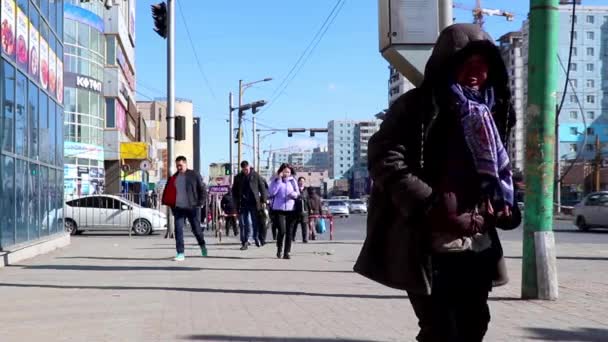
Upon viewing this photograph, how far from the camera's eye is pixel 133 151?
51.9 metres

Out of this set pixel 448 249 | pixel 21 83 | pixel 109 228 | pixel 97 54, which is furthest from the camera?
pixel 97 54

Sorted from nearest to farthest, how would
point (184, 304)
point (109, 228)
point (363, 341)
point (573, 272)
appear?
point (363, 341) < point (184, 304) < point (573, 272) < point (109, 228)

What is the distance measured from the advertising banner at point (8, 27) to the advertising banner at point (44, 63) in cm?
240

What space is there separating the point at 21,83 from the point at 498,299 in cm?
871

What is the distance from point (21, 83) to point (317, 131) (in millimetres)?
36653

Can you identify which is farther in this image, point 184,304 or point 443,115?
point 184,304

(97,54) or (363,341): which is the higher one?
(97,54)

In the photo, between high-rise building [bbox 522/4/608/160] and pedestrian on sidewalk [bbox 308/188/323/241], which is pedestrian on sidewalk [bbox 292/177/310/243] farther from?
high-rise building [bbox 522/4/608/160]

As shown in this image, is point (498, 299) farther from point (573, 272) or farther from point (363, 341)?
point (573, 272)

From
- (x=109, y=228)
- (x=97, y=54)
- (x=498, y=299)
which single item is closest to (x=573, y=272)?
(x=498, y=299)

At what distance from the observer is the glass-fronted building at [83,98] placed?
145 ft

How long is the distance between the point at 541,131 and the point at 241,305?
3308 mm

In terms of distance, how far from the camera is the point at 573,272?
10.9 meters

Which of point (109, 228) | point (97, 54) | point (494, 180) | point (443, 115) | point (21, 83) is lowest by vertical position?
point (109, 228)
